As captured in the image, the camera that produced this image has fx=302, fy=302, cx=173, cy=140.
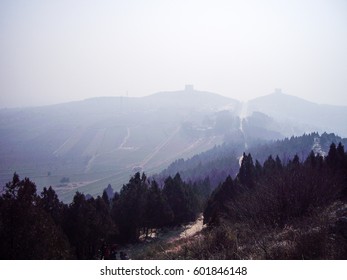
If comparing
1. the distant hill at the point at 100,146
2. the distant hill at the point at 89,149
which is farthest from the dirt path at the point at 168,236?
the distant hill at the point at 89,149

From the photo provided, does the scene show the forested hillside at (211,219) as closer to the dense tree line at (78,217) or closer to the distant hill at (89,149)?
the dense tree line at (78,217)

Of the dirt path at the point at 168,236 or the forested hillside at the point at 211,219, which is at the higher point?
the forested hillside at the point at 211,219

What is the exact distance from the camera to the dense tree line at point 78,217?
8070mm

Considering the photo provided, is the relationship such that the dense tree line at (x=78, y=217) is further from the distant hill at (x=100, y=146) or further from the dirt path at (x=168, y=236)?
the distant hill at (x=100, y=146)

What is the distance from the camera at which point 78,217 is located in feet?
67.9

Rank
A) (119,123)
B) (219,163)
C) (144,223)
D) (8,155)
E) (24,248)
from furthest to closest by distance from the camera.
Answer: (119,123) < (8,155) < (219,163) < (144,223) < (24,248)

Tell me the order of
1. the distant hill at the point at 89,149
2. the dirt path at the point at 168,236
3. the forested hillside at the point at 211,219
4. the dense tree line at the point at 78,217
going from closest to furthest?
the forested hillside at the point at 211,219 < the dense tree line at the point at 78,217 < the dirt path at the point at 168,236 < the distant hill at the point at 89,149

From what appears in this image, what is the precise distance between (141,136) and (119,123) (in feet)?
101

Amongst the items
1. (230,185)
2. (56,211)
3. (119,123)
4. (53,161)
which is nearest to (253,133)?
(119,123)

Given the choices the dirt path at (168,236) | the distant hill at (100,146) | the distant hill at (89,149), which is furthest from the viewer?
the distant hill at (100,146)

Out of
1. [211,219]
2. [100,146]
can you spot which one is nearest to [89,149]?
[100,146]

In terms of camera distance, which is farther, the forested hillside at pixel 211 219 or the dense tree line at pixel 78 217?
the dense tree line at pixel 78 217
